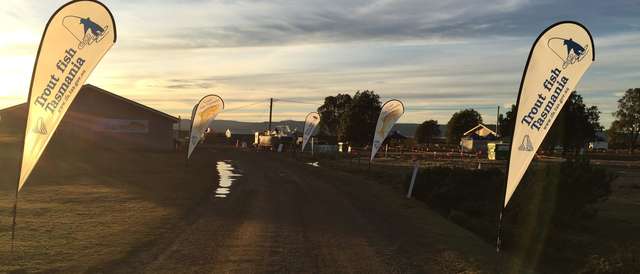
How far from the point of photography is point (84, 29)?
29.9 feet

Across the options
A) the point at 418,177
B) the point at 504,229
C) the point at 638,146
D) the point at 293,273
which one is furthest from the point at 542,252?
the point at 638,146

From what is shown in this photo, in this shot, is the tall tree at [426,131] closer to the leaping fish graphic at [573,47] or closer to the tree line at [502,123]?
the tree line at [502,123]

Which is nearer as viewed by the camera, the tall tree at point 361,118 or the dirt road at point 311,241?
the dirt road at point 311,241

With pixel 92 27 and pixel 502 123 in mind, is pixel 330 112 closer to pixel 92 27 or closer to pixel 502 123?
pixel 502 123

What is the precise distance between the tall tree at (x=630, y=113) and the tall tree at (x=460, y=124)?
25.6 m

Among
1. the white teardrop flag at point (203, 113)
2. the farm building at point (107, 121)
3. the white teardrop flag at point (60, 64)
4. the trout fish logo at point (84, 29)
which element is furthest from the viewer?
the farm building at point (107, 121)

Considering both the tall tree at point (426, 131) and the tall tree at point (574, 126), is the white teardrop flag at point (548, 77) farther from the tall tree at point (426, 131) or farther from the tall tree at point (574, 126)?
the tall tree at point (426, 131)

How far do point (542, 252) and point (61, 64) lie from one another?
34.7 ft

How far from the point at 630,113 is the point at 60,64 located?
329 feet

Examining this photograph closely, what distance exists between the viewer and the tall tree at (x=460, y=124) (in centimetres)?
11350

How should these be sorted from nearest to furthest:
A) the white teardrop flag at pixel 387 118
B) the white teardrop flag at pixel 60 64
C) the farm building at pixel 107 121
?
the white teardrop flag at pixel 60 64 → the white teardrop flag at pixel 387 118 → the farm building at pixel 107 121

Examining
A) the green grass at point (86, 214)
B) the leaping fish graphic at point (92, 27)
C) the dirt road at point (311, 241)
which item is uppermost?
the leaping fish graphic at point (92, 27)

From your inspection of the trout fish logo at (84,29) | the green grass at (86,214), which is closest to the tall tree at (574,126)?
the green grass at (86,214)

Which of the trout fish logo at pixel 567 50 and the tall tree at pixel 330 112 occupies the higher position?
the tall tree at pixel 330 112
